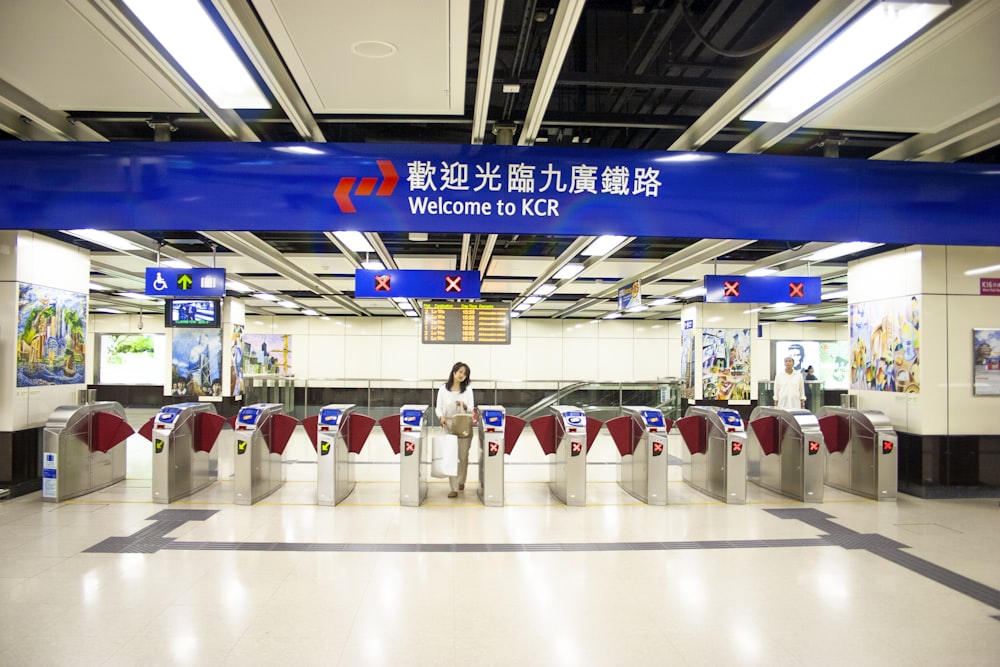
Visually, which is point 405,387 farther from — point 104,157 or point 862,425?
point 104,157

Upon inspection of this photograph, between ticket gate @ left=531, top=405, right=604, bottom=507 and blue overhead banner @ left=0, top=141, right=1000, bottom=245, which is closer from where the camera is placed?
blue overhead banner @ left=0, top=141, right=1000, bottom=245

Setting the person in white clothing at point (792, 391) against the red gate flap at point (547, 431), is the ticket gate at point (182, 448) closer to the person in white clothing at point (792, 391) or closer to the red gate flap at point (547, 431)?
the red gate flap at point (547, 431)

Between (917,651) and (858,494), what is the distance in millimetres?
4322

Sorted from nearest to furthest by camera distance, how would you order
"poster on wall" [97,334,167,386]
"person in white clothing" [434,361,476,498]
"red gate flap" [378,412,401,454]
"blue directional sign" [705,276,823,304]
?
"person in white clothing" [434,361,476,498]
"red gate flap" [378,412,401,454]
"blue directional sign" [705,276,823,304]
"poster on wall" [97,334,167,386]

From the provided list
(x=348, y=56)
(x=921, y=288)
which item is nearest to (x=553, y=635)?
(x=348, y=56)

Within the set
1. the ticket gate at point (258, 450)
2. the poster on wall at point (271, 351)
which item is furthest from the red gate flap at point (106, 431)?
the poster on wall at point (271, 351)

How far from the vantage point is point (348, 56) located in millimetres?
3299

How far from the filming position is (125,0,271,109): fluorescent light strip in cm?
258

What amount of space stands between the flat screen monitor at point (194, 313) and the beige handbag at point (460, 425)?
19.3ft

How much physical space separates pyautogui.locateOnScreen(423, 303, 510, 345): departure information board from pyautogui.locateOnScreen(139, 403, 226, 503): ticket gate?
158 inches

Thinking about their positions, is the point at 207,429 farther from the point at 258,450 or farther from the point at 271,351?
the point at 271,351

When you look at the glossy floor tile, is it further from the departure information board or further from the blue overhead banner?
the departure information board

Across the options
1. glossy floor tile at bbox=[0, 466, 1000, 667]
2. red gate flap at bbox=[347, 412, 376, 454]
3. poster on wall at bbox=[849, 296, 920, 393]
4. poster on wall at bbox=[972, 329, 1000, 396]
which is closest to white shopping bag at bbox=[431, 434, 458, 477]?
glossy floor tile at bbox=[0, 466, 1000, 667]

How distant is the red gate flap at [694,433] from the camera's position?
7.35 metres
